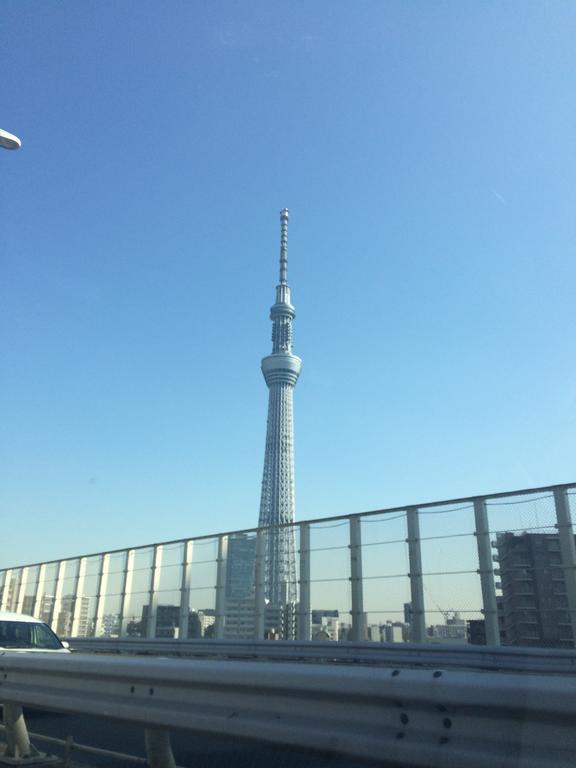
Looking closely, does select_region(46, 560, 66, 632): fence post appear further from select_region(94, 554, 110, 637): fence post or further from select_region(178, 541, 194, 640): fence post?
select_region(178, 541, 194, 640): fence post

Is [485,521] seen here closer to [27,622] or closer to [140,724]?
[27,622]

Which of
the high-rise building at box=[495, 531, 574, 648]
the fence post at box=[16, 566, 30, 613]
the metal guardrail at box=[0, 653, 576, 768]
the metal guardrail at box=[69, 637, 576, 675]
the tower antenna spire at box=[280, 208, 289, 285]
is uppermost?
the tower antenna spire at box=[280, 208, 289, 285]

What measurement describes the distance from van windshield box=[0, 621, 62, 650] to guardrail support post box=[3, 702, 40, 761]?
14.9 ft

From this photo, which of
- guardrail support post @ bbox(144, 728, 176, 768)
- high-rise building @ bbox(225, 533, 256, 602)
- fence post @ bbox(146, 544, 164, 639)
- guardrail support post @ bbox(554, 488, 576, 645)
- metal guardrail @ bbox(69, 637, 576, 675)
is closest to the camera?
guardrail support post @ bbox(144, 728, 176, 768)

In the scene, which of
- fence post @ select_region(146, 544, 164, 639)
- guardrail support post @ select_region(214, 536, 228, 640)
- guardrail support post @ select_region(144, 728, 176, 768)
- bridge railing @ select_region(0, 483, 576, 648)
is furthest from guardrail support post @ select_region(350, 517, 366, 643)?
guardrail support post @ select_region(144, 728, 176, 768)

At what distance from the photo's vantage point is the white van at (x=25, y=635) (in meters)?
10.1

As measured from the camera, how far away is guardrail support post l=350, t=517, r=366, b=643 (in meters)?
12.6

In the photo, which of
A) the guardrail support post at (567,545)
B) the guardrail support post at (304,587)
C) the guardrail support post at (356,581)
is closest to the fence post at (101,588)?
the guardrail support post at (304,587)

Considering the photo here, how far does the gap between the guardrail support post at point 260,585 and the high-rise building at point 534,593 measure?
5505mm

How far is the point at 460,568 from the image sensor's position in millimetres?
11789

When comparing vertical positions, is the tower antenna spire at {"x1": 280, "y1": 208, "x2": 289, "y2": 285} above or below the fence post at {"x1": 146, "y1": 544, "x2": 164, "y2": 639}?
above

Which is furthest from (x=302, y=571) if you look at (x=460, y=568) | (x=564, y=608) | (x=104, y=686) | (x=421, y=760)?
(x=421, y=760)

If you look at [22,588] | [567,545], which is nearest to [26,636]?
[567,545]

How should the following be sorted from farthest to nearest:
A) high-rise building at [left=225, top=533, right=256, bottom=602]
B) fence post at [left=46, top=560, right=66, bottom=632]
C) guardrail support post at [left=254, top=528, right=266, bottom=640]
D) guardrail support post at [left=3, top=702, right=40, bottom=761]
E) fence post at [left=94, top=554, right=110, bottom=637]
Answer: fence post at [left=46, top=560, right=66, bottom=632] < fence post at [left=94, top=554, right=110, bottom=637] < high-rise building at [left=225, top=533, right=256, bottom=602] < guardrail support post at [left=254, top=528, right=266, bottom=640] < guardrail support post at [left=3, top=702, right=40, bottom=761]
